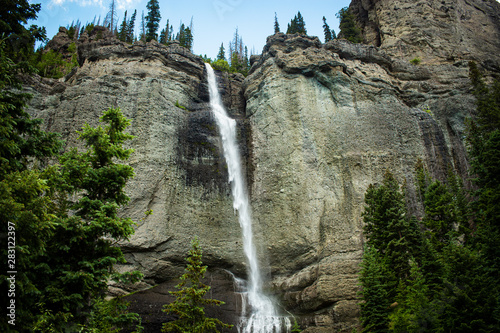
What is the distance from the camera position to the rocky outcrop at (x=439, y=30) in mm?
46000

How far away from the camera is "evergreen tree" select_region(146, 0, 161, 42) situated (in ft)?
192

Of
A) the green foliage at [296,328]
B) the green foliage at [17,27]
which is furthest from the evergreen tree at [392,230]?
the green foliage at [17,27]

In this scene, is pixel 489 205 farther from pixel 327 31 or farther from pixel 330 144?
pixel 327 31

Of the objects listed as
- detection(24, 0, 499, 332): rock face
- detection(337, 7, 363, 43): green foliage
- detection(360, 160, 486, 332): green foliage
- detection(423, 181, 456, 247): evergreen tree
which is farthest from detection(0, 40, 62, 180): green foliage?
detection(337, 7, 363, 43): green foliage

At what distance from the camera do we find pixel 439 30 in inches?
1882

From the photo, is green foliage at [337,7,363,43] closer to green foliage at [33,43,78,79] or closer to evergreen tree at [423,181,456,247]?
→ evergreen tree at [423,181,456,247]

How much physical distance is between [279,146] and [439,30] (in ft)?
95.8

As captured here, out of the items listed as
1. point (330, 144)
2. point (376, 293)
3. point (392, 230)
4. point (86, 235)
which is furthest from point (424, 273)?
point (86, 235)

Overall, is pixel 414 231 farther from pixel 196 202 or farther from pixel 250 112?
pixel 250 112

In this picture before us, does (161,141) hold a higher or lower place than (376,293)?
higher

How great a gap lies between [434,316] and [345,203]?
1438 cm

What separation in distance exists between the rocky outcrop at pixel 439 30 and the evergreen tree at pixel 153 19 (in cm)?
3314

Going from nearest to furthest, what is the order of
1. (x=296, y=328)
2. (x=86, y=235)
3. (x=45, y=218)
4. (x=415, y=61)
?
(x=45, y=218) < (x=86, y=235) < (x=296, y=328) < (x=415, y=61)

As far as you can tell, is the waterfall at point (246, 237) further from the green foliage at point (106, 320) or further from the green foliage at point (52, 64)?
the green foliage at point (52, 64)
